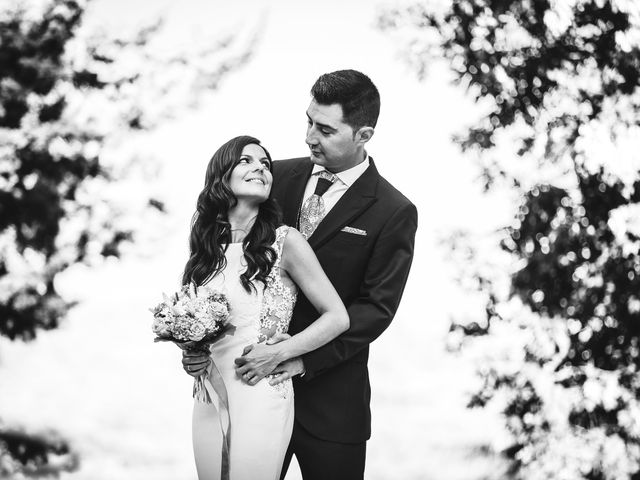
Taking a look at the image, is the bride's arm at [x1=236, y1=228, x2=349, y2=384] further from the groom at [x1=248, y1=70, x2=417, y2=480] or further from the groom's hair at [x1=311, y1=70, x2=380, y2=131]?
the groom's hair at [x1=311, y1=70, x2=380, y2=131]

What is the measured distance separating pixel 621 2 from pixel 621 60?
322 millimetres

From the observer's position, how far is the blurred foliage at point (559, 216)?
4539mm

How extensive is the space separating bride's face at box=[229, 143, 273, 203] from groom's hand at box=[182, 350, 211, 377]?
0.57 m

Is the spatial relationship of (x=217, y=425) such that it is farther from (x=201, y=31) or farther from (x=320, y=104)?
(x=201, y=31)

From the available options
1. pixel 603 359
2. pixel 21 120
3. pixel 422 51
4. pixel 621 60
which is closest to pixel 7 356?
pixel 21 120

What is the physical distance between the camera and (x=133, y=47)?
6.94 metres

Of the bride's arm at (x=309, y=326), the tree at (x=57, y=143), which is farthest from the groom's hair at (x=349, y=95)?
→ the tree at (x=57, y=143)

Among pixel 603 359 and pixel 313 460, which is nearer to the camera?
pixel 313 460

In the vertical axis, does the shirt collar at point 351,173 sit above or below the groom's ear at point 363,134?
below

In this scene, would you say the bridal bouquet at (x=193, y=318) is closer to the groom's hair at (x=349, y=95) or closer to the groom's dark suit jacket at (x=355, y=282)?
the groom's dark suit jacket at (x=355, y=282)

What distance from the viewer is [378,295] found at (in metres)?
2.84

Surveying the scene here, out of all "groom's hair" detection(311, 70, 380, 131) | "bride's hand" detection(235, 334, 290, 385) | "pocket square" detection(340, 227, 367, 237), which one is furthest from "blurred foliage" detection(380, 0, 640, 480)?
"bride's hand" detection(235, 334, 290, 385)

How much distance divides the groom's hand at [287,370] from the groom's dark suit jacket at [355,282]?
105 millimetres

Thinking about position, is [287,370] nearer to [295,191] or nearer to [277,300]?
[277,300]
